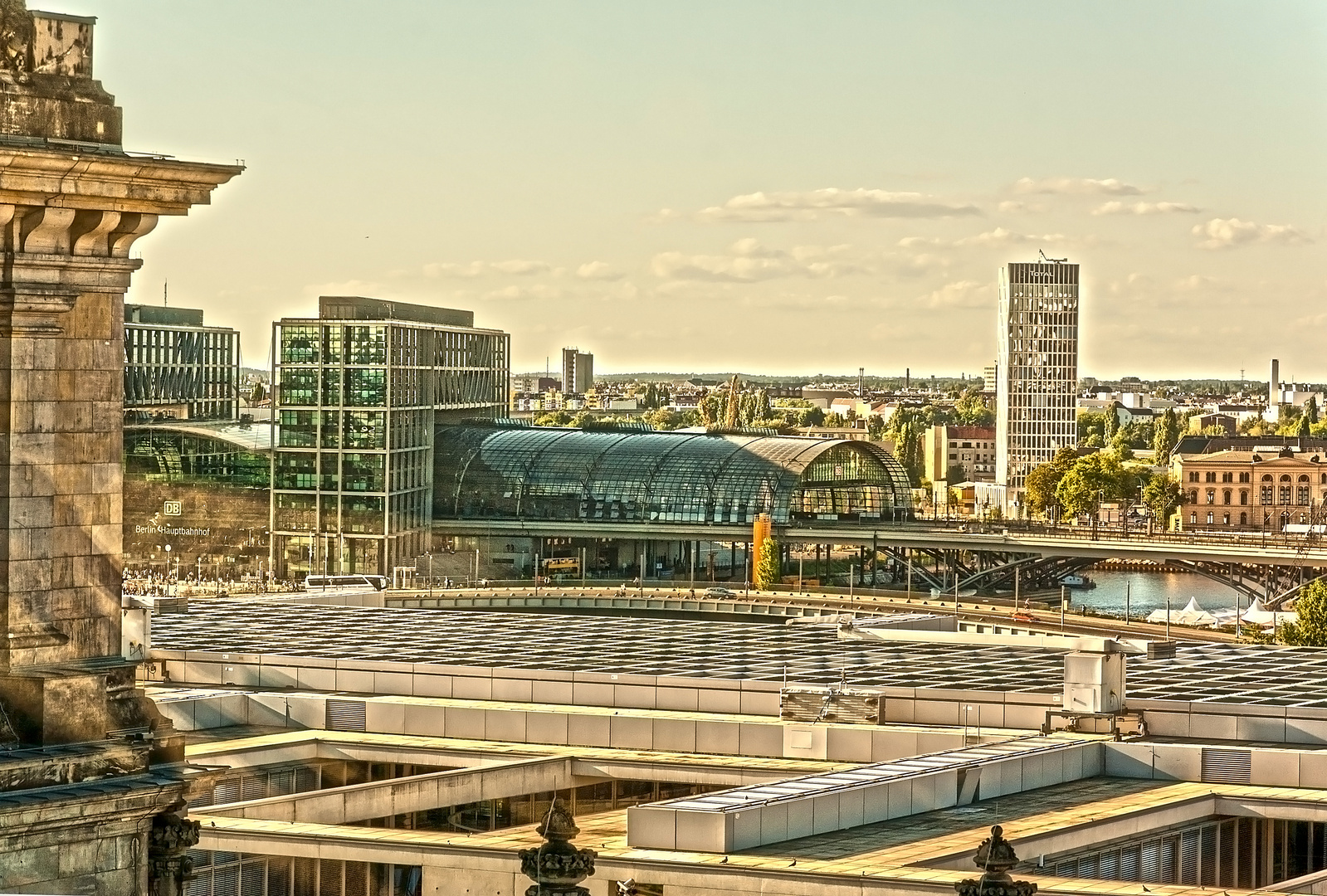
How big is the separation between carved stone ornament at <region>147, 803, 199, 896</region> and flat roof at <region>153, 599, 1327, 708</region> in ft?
141

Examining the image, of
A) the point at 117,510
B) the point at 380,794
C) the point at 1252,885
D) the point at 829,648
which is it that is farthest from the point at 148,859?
the point at 829,648

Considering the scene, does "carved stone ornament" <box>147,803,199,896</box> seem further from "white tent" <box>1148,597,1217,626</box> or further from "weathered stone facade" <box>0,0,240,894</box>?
"white tent" <box>1148,597,1217,626</box>

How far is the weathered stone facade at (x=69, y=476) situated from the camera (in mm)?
23406

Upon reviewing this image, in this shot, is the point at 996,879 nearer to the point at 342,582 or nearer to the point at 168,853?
the point at 168,853

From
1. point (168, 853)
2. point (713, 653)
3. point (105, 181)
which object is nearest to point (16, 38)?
point (105, 181)

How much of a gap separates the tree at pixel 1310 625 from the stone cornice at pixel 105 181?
139 meters

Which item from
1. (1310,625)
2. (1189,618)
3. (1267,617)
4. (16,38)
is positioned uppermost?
(16,38)

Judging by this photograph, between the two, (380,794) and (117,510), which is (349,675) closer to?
(380,794)

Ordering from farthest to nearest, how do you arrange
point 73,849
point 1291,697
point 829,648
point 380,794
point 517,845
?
point 829,648 → point 1291,697 → point 380,794 → point 517,845 → point 73,849

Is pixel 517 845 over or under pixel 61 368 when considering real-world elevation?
under

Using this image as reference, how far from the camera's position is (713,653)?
7875 cm

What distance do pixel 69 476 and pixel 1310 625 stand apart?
14440 centimetres

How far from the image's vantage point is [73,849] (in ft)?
76.5

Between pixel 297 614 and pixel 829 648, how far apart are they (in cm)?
2061
